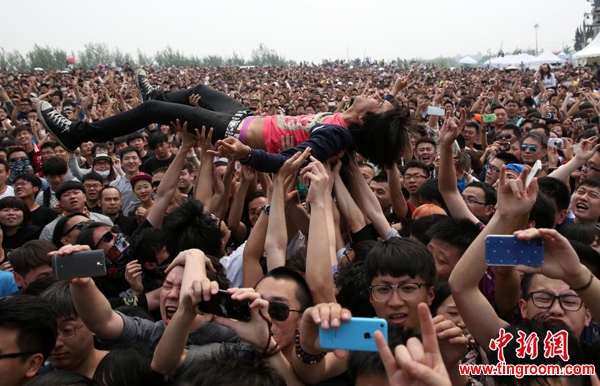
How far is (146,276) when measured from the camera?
338cm

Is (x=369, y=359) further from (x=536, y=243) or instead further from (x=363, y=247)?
(x=363, y=247)

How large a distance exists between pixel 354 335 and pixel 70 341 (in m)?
1.55

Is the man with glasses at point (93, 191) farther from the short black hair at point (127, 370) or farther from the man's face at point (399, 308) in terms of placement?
the man's face at point (399, 308)

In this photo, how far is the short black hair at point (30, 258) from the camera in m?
3.40

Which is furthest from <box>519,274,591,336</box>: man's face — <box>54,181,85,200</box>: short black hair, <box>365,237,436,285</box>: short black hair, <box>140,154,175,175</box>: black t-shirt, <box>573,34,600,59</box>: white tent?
<box>573,34,600,59</box>: white tent

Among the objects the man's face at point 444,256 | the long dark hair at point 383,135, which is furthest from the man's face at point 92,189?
the man's face at point 444,256

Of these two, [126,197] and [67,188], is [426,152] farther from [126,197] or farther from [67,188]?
[67,188]

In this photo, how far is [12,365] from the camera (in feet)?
7.07

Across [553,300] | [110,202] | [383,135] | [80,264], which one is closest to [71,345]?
[80,264]

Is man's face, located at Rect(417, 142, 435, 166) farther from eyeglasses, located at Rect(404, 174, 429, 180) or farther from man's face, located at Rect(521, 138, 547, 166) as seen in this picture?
eyeglasses, located at Rect(404, 174, 429, 180)

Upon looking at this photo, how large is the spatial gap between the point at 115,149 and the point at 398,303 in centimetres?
720

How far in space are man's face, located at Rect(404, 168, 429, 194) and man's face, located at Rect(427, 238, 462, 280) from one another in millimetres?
2133

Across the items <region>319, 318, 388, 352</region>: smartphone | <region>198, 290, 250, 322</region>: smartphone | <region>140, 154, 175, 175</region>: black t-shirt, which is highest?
<region>319, 318, 388, 352</region>: smartphone

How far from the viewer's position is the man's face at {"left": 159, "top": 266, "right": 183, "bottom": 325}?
2.47 m
